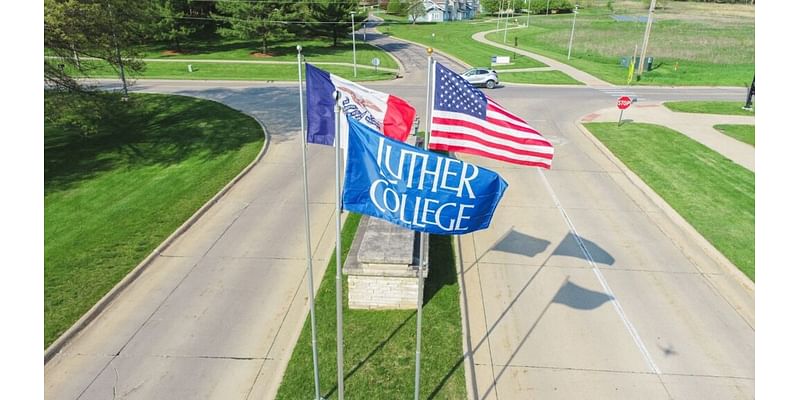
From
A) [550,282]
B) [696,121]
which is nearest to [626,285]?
[550,282]

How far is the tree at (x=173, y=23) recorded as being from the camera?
47.7m

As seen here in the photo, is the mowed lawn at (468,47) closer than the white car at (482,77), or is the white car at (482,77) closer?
the white car at (482,77)

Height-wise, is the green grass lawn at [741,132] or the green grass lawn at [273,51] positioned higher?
the green grass lawn at [273,51]

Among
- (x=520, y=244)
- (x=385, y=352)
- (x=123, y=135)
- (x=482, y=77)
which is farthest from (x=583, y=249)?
(x=482, y=77)

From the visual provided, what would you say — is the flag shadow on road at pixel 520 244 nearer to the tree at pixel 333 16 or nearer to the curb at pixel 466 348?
the curb at pixel 466 348

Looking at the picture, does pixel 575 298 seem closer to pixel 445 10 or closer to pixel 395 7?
pixel 445 10

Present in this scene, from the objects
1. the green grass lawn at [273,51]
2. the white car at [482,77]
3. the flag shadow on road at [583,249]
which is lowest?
the flag shadow on road at [583,249]

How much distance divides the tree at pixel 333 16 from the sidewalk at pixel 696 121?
34465mm

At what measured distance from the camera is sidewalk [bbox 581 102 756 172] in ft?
68.0

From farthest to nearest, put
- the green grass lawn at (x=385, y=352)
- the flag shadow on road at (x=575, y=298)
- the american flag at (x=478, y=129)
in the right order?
the flag shadow on road at (x=575, y=298)
the green grass lawn at (x=385, y=352)
the american flag at (x=478, y=129)

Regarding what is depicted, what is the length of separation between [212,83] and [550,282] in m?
32.9

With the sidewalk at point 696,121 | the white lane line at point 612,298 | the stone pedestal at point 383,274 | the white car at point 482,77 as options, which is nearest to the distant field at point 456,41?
the white car at point 482,77

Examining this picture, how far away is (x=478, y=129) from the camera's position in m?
7.24

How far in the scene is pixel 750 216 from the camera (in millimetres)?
14430
